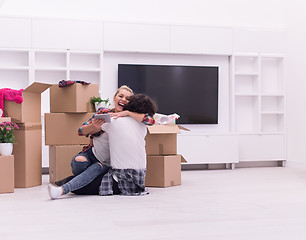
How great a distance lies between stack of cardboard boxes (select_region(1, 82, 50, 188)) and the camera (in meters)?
3.69

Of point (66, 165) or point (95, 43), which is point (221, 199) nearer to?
point (66, 165)

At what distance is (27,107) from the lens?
12.5 ft

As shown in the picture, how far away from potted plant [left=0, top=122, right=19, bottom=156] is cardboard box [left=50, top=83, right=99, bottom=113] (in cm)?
48

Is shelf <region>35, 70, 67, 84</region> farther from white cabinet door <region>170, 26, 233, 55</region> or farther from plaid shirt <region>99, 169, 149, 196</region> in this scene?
plaid shirt <region>99, 169, 149, 196</region>

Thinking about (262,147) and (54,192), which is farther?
(262,147)

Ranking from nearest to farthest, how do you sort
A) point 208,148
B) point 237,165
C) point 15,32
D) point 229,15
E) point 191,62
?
point 15,32
point 208,148
point 191,62
point 237,165
point 229,15

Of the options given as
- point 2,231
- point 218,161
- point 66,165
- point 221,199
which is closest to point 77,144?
point 66,165

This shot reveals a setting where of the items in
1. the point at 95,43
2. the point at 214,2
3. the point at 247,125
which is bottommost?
the point at 247,125

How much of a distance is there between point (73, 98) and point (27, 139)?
52cm

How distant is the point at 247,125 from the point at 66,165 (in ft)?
9.32

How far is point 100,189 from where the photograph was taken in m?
3.20

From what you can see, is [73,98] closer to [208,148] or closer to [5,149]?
[5,149]

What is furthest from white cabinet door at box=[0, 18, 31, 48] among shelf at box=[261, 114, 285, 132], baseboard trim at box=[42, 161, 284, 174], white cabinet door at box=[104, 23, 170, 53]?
shelf at box=[261, 114, 285, 132]

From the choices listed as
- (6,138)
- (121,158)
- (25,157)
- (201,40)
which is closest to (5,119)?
(6,138)
